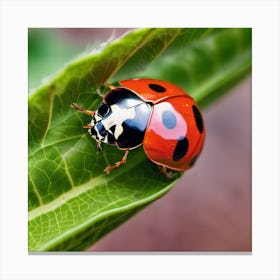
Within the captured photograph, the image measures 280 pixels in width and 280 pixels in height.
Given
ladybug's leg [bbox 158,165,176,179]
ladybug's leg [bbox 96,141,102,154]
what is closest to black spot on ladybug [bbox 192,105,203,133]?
ladybug's leg [bbox 158,165,176,179]

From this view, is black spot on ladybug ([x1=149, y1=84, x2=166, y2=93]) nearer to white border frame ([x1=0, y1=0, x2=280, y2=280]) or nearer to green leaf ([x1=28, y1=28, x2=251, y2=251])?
green leaf ([x1=28, y1=28, x2=251, y2=251])

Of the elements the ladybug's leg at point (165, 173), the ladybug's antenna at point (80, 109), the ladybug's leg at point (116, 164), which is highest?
the ladybug's antenna at point (80, 109)

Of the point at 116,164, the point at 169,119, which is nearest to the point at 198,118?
the point at 169,119

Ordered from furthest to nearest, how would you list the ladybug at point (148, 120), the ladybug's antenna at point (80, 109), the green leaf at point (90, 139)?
the ladybug at point (148, 120) < the ladybug's antenna at point (80, 109) < the green leaf at point (90, 139)

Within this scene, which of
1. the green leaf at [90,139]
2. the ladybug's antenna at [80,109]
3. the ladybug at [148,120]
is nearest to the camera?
the green leaf at [90,139]
